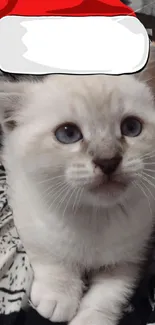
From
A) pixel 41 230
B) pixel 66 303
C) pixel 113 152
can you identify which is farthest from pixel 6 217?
pixel 113 152

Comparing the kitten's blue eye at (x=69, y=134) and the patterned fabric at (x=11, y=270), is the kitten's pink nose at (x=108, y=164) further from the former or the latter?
the patterned fabric at (x=11, y=270)

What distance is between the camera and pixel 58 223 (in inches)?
35.2

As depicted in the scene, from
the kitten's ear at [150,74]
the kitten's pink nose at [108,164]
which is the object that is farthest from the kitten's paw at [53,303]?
the kitten's ear at [150,74]

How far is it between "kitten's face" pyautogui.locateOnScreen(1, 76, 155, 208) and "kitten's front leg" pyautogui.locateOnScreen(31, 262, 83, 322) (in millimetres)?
202

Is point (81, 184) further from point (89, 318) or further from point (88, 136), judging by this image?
point (89, 318)

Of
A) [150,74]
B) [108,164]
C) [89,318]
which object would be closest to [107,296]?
[89,318]

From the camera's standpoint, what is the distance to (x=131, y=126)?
2.55ft

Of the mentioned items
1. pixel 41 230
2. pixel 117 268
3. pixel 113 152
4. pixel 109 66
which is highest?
pixel 109 66

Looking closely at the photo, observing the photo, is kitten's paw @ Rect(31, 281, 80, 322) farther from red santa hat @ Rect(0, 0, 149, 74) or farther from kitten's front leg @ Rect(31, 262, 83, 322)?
red santa hat @ Rect(0, 0, 149, 74)

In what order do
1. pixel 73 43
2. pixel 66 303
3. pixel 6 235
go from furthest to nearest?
1. pixel 6 235
2. pixel 66 303
3. pixel 73 43

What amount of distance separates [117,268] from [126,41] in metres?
0.50

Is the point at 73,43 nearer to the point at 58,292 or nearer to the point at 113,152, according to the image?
the point at 113,152

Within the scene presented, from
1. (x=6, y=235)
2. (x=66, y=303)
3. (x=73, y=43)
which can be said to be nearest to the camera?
(x=73, y=43)

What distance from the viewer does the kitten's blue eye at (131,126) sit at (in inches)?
30.1
